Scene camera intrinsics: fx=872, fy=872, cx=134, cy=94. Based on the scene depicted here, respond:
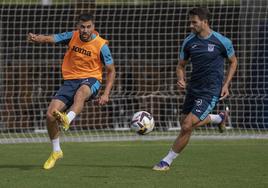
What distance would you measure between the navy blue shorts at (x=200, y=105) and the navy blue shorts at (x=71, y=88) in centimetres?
138

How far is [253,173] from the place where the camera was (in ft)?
36.7

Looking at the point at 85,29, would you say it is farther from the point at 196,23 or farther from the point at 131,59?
Answer: the point at 131,59

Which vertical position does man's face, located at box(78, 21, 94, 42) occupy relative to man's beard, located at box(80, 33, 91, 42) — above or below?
above

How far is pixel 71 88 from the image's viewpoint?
12.1 metres

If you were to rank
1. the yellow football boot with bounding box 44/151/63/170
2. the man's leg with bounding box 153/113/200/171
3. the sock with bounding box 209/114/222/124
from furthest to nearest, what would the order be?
the sock with bounding box 209/114/222/124, the yellow football boot with bounding box 44/151/63/170, the man's leg with bounding box 153/113/200/171

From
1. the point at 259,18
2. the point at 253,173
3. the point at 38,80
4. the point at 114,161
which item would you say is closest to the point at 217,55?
the point at 253,173

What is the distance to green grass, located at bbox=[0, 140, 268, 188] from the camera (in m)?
10.1

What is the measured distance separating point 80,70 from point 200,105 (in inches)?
72.9

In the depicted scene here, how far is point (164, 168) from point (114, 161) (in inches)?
67.9

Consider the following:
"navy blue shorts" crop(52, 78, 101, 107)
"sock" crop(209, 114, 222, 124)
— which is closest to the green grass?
"sock" crop(209, 114, 222, 124)

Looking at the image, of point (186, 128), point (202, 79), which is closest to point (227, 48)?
point (202, 79)

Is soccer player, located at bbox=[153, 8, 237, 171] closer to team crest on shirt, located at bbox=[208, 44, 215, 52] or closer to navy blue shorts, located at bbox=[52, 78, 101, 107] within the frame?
team crest on shirt, located at bbox=[208, 44, 215, 52]

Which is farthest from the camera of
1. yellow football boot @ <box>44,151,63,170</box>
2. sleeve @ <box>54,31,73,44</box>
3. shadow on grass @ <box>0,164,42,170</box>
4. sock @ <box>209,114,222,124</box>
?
sock @ <box>209,114,222,124</box>

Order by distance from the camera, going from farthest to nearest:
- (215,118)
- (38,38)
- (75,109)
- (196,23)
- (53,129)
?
(215,118), (53,129), (38,38), (75,109), (196,23)
